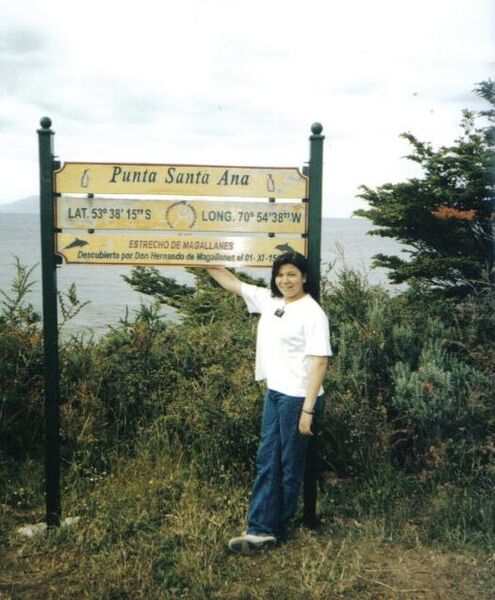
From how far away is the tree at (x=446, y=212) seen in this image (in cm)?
985

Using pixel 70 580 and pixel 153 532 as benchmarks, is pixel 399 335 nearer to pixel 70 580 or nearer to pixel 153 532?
pixel 153 532

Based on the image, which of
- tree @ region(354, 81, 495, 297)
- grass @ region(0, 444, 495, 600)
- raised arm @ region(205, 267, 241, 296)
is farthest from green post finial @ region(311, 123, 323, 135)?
tree @ region(354, 81, 495, 297)

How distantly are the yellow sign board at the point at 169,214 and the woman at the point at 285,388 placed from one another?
0.40 metres

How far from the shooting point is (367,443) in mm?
4832

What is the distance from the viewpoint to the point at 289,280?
13.0 feet

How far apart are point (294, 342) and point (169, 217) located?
3.94 feet

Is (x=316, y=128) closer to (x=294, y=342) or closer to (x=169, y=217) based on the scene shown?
(x=169, y=217)

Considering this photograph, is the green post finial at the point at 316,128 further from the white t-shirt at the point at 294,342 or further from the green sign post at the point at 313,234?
the white t-shirt at the point at 294,342

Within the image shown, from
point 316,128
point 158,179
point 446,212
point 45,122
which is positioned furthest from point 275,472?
point 446,212

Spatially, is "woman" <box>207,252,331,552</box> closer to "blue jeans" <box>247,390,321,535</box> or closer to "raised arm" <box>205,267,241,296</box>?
"blue jeans" <box>247,390,321,535</box>

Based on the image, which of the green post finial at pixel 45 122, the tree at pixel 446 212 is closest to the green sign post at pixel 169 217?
the green post finial at pixel 45 122

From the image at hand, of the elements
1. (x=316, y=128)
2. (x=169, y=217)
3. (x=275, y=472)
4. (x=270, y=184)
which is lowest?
(x=275, y=472)

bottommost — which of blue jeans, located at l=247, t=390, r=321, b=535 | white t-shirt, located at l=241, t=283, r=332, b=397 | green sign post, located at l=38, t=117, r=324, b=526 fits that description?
blue jeans, located at l=247, t=390, r=321, b=535

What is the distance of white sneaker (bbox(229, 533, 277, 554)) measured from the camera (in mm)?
3889
